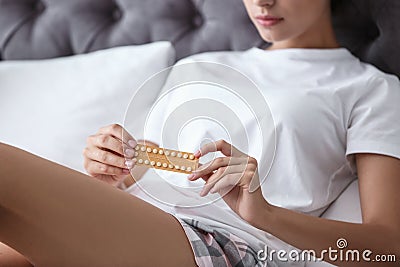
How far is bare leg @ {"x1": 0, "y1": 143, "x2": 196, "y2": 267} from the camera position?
0.99 m

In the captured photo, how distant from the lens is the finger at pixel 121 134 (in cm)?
111

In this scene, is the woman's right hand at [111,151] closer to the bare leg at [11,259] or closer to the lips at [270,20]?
the bare leg at [11,259]

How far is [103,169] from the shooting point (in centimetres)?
119

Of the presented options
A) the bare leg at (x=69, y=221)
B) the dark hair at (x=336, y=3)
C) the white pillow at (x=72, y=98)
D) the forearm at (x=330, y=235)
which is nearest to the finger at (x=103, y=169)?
the bare leg at (x=69, y=221)

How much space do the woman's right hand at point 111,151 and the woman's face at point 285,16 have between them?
0.44 metres

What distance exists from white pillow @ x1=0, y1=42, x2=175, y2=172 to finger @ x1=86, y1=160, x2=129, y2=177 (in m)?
0.38

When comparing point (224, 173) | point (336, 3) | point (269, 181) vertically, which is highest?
point (224, 173)

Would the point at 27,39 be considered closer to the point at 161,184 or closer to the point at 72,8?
the point at 72,8

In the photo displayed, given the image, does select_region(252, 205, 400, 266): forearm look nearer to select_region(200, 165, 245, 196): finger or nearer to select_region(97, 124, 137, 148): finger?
select_region(200, 165, 245, 196): finger

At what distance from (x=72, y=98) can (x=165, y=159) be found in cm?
64

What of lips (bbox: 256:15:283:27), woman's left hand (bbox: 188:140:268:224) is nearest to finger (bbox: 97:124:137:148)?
woman's left hand (bbox: 188:140:268:224)

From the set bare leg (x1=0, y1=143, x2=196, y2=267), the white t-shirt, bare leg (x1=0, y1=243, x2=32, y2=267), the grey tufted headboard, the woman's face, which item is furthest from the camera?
the grey tufted headboard

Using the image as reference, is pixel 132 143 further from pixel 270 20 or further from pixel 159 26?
pixel 159 26

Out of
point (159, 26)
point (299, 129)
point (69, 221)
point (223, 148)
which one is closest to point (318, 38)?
point (299, 129)
